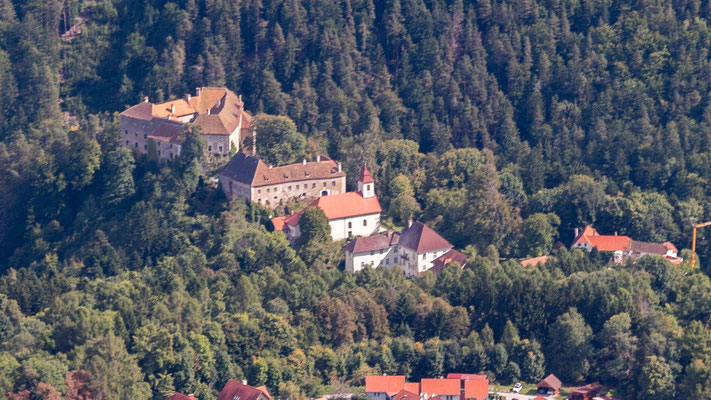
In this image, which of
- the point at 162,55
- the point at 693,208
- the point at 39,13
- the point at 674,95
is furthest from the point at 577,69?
the point at 39,13

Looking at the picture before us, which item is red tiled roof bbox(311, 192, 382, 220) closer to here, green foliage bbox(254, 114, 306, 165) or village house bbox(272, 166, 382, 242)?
village house bbox(272, 166, 382, 242)

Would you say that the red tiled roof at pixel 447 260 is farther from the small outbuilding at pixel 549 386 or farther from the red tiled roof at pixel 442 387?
the red tiled roof at pixel 442 387

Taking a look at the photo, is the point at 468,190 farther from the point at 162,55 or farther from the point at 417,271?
the point at 162,55

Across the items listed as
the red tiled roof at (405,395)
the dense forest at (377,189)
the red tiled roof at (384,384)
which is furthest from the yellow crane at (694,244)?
the red tiled roof at (405,395)

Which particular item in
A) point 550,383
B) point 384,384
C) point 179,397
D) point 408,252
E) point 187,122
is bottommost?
point 179,397

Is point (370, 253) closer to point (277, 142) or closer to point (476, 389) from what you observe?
point (277, 142)

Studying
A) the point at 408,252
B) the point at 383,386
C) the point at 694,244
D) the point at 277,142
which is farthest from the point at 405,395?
the point at 694,244

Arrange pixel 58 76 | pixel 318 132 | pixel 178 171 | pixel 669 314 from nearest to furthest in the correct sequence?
pixel 669 314 < pixel 178 171 < pixel 318 132 < pixel 58 76
